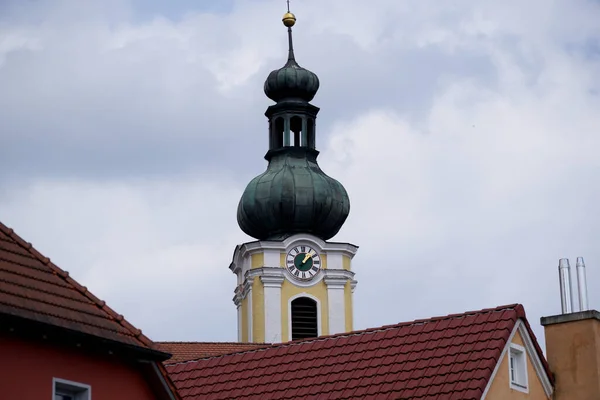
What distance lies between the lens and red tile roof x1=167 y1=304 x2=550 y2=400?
25234 mm

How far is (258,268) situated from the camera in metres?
61.2

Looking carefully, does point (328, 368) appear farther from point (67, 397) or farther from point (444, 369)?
point (67, 397)

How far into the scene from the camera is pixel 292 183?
61.9 metres

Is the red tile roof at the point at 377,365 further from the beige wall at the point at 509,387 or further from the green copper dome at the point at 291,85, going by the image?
the green copper dome at the point at 291,85

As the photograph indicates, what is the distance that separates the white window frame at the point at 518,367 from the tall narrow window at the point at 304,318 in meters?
34.1

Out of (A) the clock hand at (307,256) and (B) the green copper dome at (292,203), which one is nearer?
(A) the clock hand at (307,256)

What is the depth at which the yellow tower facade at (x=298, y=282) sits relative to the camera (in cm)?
6091

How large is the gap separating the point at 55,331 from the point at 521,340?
8.74 meters

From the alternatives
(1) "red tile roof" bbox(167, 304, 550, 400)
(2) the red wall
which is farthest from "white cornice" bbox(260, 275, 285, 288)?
(2) the red wall

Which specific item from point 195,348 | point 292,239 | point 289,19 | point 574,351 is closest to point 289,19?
point 289,19

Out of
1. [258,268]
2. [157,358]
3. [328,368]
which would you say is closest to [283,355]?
[328,368]

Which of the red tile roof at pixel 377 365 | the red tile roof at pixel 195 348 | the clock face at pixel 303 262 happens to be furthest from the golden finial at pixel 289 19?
the red tile roof at pixel 377 365

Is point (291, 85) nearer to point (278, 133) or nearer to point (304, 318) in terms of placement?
point (278, 133)

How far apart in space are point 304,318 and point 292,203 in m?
3.88
